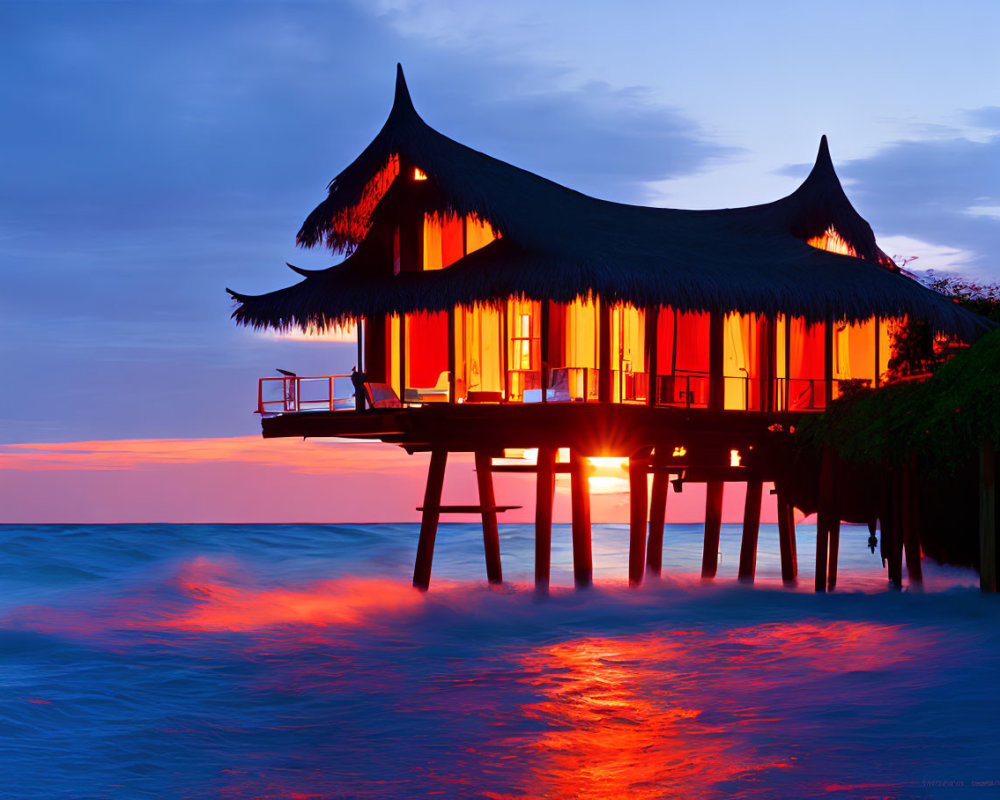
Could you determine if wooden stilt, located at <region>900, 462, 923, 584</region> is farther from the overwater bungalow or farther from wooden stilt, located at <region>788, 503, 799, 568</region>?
wooden stilt, located at <region>788, 503, 799, 568</region>

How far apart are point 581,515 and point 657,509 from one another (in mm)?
2026

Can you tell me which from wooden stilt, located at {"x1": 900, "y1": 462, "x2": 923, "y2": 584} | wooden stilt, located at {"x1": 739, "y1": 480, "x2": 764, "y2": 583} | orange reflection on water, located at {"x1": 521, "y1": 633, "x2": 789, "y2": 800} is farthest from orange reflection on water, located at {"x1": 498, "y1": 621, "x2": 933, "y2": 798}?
wooden stilt, located at {"x1": 739, "y1": 480, "x2": 764, "y2": 583}

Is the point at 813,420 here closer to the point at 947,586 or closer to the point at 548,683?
the point at 947,586

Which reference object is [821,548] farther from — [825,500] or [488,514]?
[488,514]

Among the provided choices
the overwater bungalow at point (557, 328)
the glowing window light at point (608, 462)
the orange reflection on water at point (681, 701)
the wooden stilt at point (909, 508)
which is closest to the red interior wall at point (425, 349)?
the overwater bungalow at point (557, 328)

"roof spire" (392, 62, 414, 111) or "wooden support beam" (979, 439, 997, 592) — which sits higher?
"roof spire" (392, 62, 414, 111)

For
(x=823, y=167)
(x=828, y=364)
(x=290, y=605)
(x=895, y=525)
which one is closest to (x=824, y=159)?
(x=823, y=167)

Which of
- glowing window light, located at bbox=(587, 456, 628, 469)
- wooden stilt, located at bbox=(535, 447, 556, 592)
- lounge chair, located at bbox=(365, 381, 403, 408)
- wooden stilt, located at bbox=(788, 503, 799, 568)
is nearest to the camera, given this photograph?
lounge chair, located at bbox=(365, 381, 403, 408)

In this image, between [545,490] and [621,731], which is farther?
[545,490]

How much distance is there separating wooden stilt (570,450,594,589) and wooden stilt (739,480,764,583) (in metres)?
3.73

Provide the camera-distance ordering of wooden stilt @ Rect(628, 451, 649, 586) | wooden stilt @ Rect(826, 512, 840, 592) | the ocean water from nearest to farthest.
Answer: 1. the ocean water
2. wooden stilt @ Rect(826, 512, 840, 592)
3. wooden stilt @ Rect(628, 451, 649, 586)

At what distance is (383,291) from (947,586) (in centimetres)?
1137

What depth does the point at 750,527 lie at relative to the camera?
25.3 meters

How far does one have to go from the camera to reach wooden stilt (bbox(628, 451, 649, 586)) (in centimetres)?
2222
